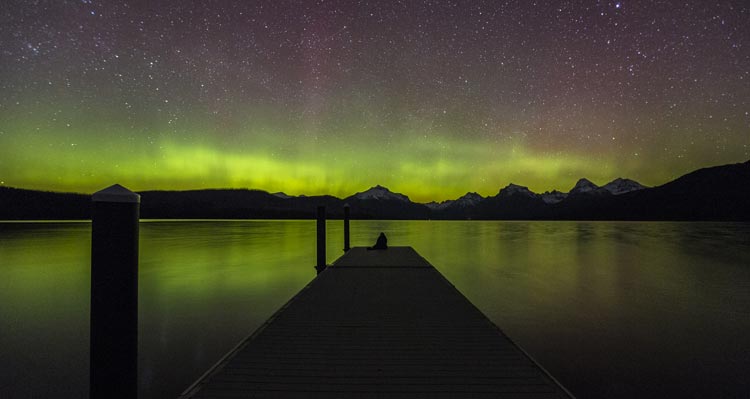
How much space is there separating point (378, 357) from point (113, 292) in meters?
2.92

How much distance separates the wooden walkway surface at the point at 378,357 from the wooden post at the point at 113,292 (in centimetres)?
69

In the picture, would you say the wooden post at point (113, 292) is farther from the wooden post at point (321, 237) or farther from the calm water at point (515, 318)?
the wooden post at point (321, 237)

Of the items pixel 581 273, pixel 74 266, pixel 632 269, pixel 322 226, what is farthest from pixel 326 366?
pixel 74 266

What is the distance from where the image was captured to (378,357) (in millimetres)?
4539

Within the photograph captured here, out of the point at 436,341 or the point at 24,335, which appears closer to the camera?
the point at 436,341

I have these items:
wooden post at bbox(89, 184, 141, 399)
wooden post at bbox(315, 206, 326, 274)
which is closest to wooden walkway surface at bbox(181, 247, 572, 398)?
wooden post at bbox(89, 184, 141, 399)

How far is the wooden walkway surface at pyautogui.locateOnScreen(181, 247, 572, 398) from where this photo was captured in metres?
3.72

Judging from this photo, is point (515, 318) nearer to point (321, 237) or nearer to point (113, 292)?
point (321, 237)

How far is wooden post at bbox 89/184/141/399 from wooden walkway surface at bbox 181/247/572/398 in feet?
2.26

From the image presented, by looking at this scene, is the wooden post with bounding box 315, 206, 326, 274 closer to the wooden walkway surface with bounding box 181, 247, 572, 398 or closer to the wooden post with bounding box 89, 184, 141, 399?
the wooden walkway surface with bounding box 181, 247, 572, 398

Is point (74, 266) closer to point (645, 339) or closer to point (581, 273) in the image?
point (645, 339)

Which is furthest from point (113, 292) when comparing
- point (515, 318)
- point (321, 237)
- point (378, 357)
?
point (321, 237)

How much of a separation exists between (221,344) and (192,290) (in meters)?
6.61

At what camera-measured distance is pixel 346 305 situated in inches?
284
